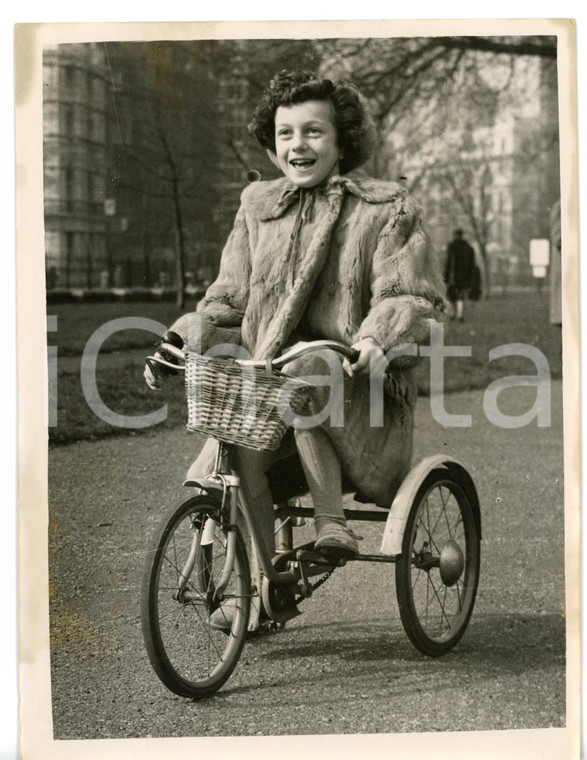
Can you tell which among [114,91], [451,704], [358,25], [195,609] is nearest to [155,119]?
[114,91]

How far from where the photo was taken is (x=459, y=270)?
4.82 m

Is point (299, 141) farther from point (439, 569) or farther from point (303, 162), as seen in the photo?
point (439, 569)

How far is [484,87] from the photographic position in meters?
4.34

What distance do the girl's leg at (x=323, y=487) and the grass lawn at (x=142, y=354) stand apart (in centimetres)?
52

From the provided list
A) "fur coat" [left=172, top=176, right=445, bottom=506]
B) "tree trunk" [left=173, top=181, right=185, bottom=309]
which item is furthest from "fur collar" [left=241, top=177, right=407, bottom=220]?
"tree trunk" [left=173, top=181, right=185, bottom=309]

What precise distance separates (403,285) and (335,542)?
99cm

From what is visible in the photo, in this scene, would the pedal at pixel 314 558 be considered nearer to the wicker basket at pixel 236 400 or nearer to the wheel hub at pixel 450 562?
the wheel hub at pixel 450 562

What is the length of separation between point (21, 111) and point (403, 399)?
74.0 inches

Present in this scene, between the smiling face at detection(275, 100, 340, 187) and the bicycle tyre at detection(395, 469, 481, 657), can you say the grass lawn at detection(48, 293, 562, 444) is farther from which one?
the smiling face at detection(275, 100, 340, 187)

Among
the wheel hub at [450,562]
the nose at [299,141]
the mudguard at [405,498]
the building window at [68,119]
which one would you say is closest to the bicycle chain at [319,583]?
the mudguard at [405,498]

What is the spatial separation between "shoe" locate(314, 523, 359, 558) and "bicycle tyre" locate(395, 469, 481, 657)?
0.85 feet

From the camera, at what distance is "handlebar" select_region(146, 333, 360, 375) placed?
3547mm

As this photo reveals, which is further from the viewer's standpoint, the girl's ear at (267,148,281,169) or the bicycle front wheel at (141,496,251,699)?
the girl's ear at (267,148,281,169)

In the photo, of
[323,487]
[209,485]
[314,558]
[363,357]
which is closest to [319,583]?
[314,558]
